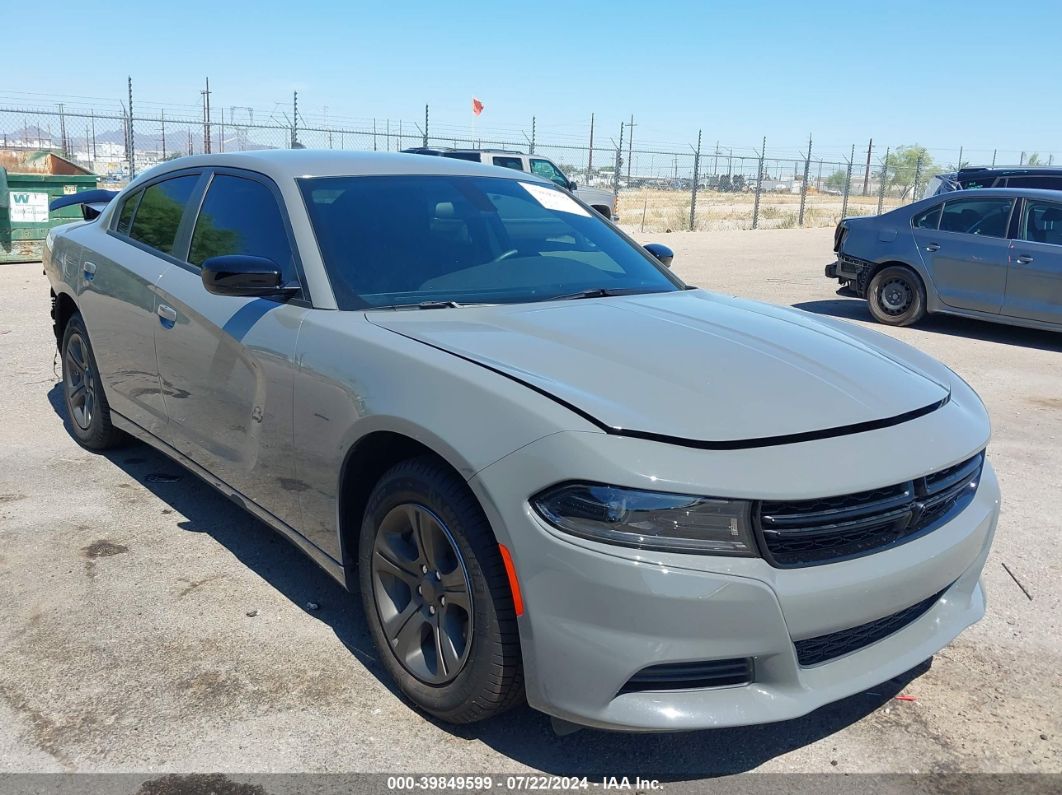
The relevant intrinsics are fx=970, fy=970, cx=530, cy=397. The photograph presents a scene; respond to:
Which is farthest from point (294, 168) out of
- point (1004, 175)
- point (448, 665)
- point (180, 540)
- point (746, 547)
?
point (1004, 175)

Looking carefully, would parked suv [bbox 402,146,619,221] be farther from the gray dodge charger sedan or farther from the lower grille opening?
the lower grille opening

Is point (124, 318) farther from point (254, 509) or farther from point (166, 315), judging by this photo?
point (254, 509)

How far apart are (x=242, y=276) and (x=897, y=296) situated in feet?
28.5

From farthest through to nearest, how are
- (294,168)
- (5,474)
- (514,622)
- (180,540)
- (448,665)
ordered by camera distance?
(5,474) < (180,540) < (294,168) < (448,665) < (514,622)

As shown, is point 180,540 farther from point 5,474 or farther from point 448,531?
point 448,531

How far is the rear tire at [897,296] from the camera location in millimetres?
10188

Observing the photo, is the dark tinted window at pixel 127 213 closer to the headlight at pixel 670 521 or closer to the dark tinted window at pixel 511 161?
the headlight at pixel 670 521

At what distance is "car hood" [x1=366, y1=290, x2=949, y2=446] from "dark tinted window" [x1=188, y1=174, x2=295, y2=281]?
0.68 m

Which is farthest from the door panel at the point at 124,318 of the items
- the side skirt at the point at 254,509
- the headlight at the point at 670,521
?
the headlight at the point at 670,521

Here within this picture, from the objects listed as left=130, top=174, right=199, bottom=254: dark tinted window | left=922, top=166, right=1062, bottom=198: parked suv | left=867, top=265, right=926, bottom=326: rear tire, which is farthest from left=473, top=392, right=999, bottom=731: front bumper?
left=922, top=166, right=1062, bottom=198: parked suv

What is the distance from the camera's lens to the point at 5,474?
4945mm

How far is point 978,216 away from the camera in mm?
9781

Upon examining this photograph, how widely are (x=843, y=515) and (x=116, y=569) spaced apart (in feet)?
9.41

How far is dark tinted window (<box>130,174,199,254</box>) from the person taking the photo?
4387 millimetres
